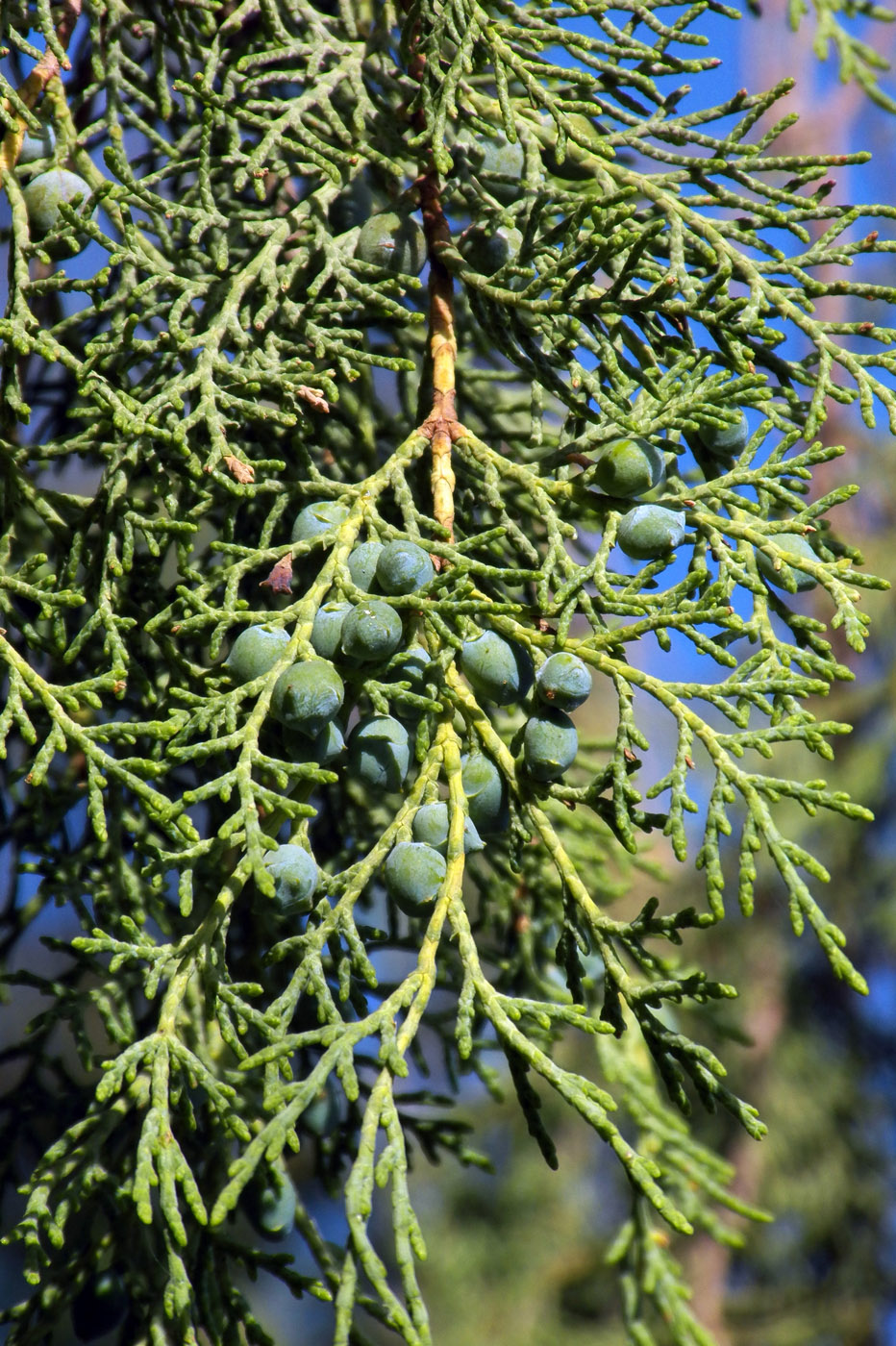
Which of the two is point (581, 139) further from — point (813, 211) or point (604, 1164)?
point (604, 1164)

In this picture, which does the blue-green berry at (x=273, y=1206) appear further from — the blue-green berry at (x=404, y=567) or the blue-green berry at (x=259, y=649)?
the blue-green berry at (x=404, y=567)

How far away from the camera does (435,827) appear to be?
1.45 meters

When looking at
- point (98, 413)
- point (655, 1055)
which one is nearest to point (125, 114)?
point (98, 413)

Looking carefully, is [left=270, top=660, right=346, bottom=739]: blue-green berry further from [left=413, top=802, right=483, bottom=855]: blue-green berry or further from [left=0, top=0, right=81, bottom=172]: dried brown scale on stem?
[left=0, top=0, right=81, bottom=172]: dried brown scale on stem

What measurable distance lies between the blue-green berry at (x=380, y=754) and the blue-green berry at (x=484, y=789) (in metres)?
0.09

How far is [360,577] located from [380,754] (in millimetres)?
249

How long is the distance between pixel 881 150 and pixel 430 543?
740cm

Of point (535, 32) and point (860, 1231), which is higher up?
point (535, 32)

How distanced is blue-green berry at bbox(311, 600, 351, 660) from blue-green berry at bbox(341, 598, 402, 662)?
0.04m

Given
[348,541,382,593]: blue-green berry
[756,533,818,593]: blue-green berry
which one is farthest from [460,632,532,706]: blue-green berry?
[756,533,818,593]: blue-green berry

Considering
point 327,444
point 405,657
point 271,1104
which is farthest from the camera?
point 327,444

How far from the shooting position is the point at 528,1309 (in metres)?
5.04

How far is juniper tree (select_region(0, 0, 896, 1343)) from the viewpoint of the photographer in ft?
4.65

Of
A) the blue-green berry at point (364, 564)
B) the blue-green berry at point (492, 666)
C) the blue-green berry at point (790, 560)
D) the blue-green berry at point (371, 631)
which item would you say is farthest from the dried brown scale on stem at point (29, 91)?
the blue-green berry at point (790, 560)
